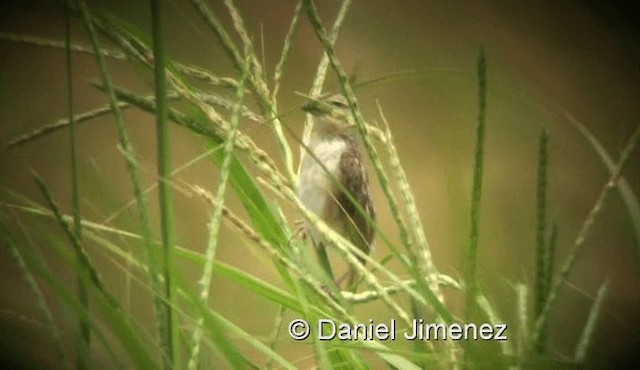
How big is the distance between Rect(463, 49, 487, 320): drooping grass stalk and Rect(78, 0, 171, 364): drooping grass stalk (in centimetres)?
15

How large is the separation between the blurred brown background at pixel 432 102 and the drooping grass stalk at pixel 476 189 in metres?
0.28

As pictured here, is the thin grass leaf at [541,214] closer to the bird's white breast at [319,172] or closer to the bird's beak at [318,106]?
the bird's beak at [318,106]

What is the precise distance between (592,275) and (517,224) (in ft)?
1.02

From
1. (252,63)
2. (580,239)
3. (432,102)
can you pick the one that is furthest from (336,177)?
(580,239)

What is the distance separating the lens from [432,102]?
0.70m

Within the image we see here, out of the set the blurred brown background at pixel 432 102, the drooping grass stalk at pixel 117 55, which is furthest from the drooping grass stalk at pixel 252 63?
the blurred brown background at pixel 432 102

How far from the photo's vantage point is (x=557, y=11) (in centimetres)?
79

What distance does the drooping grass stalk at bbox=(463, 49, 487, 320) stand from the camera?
0.28m

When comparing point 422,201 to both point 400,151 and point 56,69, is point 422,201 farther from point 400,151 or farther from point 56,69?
point 56,69

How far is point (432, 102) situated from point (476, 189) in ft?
1.39

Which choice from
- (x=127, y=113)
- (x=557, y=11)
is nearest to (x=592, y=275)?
(x=557, y=11)

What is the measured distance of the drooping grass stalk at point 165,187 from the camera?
0.27 metres

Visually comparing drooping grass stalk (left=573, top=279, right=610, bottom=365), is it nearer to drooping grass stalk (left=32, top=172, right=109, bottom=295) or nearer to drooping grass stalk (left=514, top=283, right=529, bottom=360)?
drooping grass stalk (left=514, top=283, right=529, bottom=360)

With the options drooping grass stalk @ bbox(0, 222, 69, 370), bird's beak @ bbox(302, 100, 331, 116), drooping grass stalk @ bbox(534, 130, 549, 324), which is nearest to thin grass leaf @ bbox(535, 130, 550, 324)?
drooping grass stalk @ bbox(534, 130, 549, 324)
